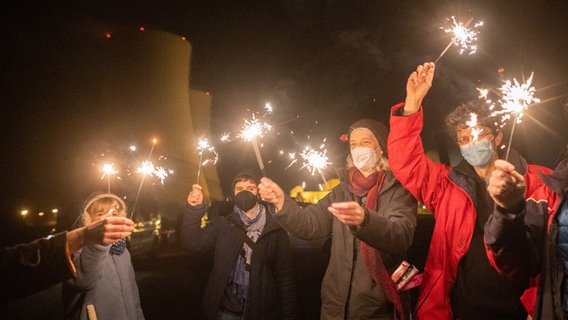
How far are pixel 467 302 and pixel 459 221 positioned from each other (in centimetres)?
77

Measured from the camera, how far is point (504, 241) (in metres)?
2.47

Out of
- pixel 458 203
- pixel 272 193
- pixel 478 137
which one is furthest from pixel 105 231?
pixel 478 137

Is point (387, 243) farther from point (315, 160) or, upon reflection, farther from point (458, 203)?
point (315, 160)

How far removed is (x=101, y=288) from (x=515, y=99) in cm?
525

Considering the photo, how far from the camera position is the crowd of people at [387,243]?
250cm

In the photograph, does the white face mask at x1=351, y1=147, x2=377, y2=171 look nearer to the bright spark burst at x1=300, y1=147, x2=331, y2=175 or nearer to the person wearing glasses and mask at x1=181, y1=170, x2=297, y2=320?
the bright spark burst at x1=300, y1=147, x2=331, y2=175

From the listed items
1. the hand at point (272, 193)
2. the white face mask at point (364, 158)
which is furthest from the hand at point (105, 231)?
the white face mask at point (364, 158)

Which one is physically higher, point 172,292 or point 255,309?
point 255,309

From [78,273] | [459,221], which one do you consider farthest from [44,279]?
[459,221]

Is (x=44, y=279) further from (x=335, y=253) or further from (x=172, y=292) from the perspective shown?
(x=172, y=292)

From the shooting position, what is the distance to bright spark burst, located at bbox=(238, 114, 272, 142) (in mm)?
3801

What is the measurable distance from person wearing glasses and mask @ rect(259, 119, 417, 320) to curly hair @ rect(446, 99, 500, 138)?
0.90 m

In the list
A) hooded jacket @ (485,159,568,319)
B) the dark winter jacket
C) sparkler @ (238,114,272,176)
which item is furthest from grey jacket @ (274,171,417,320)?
the dark winter jacket

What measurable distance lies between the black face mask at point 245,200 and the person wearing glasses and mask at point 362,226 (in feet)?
4.39
